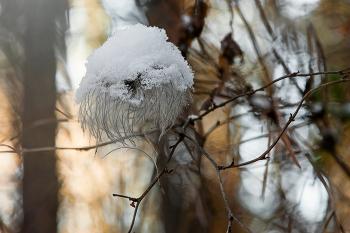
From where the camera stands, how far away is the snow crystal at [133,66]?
213mm

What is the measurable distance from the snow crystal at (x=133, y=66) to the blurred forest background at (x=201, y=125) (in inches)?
2.0

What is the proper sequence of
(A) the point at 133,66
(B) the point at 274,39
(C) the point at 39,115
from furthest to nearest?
(C) the point at 39,115, (B) the point at 274,39, (A) the point at 133,66

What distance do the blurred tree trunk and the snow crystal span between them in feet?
2.35

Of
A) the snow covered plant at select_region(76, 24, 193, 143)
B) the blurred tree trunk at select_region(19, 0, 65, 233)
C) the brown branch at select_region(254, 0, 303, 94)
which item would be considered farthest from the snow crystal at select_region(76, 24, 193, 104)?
the blurred tree trunk at select_region(19, 0, 65, 233)

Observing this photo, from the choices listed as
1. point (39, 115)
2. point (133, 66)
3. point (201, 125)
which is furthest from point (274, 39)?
point (39, 115)

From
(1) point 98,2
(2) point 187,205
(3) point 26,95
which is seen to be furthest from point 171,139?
(3) point 26,95

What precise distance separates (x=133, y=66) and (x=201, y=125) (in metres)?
0.35

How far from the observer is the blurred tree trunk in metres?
0.82

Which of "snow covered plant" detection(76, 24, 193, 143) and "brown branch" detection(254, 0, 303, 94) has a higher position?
"brown branch" detection(254, 0, 303, 94)

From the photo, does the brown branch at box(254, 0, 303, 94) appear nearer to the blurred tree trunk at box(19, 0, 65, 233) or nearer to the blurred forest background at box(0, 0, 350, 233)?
the blurred forest background at box(0, 0, 350, 233)

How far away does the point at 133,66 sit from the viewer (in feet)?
0.70

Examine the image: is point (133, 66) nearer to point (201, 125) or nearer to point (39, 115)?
point (201, 125)

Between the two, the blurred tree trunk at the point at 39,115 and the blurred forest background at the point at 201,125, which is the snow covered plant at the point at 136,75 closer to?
the blurred forest background at the point at 201,125

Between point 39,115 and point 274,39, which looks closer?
point 274,39
